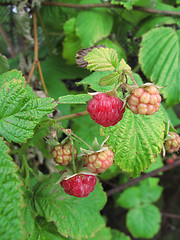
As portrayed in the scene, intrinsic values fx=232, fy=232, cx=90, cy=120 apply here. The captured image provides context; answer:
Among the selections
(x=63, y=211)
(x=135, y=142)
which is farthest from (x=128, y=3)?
(x=63, y=211)

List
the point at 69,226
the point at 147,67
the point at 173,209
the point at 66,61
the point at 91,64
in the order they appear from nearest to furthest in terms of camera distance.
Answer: the point at 91,64
the point at 69,226
the point at 147,67
the point at 66,61
the point at 173,209

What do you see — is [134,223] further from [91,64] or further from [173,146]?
[91,64]

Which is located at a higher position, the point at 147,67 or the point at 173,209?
the point at 147,67

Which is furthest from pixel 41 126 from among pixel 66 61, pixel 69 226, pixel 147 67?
pixel 66 61

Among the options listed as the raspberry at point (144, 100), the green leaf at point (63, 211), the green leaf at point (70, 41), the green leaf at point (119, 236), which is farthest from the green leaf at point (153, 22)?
the green leaf at point (119, 236)

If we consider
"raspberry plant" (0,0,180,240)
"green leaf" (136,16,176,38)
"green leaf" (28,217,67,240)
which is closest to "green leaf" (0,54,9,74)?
"raspberry plant" (0,0,180,240)

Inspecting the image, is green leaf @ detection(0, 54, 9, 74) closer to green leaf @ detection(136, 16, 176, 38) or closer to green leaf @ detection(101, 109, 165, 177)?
green leaf @ detection(101, 109, 165, 177)
